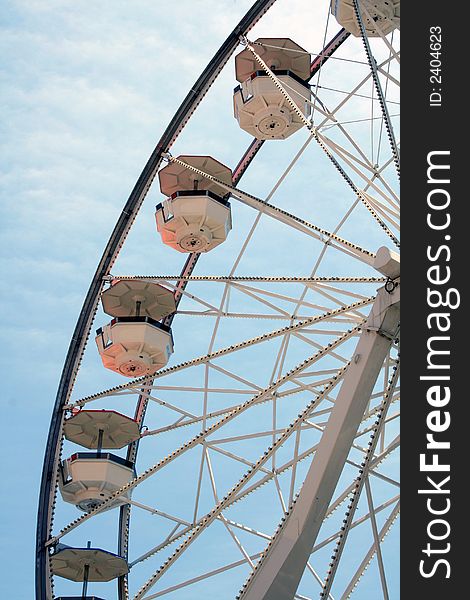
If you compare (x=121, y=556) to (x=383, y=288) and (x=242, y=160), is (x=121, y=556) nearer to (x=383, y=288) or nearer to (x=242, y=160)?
(x=242, y=160)

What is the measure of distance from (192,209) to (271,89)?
2.24 metres

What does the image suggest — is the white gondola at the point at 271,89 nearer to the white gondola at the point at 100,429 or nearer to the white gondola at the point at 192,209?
the white gondola at the point at 192,209

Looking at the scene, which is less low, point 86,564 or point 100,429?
point 100,429

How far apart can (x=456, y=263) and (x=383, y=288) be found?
Answer: 3.26 metres

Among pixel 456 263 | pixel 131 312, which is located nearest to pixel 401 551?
pixel 456 263

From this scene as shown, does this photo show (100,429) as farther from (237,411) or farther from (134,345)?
(237,411)

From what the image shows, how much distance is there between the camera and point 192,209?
1838cm

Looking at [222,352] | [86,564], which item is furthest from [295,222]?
[86,564]

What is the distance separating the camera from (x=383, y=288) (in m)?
11.6

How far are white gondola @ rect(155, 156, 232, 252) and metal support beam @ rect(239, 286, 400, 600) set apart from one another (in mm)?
7210

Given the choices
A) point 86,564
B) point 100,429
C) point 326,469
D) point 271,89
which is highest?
point 271,89

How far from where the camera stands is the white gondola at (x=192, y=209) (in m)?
18.4

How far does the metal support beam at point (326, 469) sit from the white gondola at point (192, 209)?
7210mm

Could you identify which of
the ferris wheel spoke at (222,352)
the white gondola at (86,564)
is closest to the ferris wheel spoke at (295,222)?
the ferris wheel spoke at (222,352)
